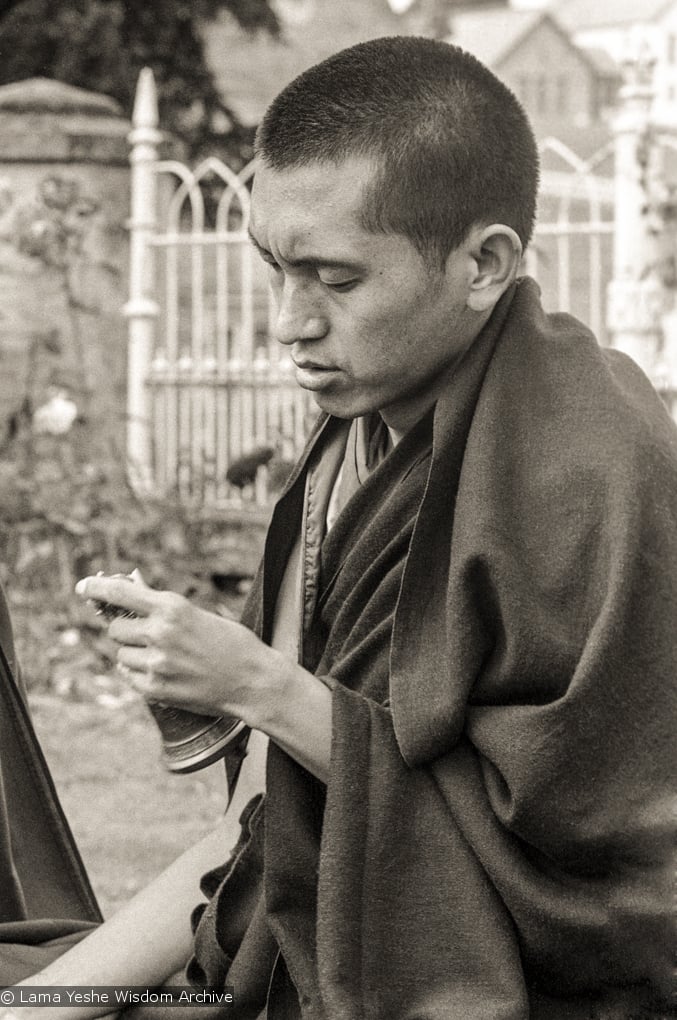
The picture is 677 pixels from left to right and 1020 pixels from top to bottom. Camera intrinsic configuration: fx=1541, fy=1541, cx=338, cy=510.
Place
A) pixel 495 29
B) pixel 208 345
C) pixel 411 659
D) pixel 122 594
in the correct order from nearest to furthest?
pixel 122 594
pixel 411 659
pixel 208 345
pixel 495 29

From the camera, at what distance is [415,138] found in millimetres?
1830

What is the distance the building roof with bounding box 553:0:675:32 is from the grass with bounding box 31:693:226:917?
64642 millimetres

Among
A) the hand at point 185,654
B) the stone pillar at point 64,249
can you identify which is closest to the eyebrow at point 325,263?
the hand at point 185,654

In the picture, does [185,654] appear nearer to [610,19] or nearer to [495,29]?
[495,29]

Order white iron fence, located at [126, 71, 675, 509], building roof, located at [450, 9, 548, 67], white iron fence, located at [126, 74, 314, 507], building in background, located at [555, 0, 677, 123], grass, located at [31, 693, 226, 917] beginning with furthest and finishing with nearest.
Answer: building in background, located at [555, 0, 677, 123] < building roof, located at [450, 9, 548, 67] < white iron fence, located at [126, 74, 314, 507] < white iron fence, located at [126, 71, 675, 509] < grass, located at [31, 693, 226, 917]

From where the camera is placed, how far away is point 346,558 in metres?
1.98

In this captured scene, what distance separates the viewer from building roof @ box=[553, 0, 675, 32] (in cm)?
6668

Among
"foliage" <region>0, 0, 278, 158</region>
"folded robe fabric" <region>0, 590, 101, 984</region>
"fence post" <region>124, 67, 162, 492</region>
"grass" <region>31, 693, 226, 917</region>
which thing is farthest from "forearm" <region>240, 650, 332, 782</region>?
"foliage" <region>0, 0, 278, 158</region>

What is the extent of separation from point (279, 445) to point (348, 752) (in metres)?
4.60

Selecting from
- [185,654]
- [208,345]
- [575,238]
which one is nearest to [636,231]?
[575,238]

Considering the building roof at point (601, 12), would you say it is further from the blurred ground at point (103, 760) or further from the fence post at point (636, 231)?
the blurred ground at point (103, 760)

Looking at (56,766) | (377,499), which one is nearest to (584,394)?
(377,499)

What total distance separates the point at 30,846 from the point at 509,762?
901mm

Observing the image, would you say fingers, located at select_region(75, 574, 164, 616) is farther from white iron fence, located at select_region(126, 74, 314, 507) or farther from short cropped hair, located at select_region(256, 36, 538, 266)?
white iron fence, located at select_region(126, 74, 314, 507)
